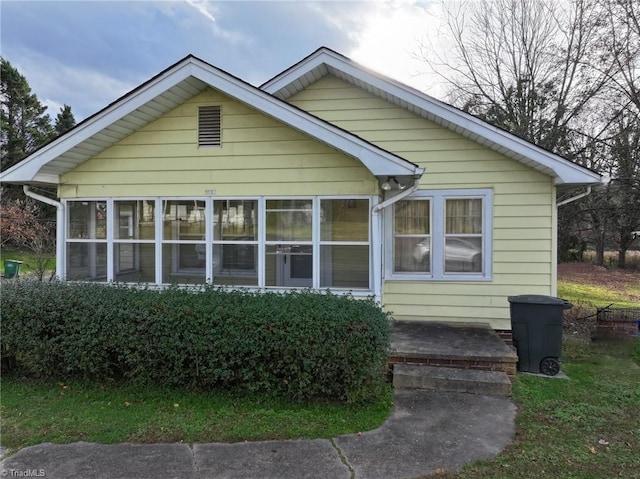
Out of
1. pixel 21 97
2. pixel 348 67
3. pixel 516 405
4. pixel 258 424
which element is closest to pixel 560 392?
pixel 516 405

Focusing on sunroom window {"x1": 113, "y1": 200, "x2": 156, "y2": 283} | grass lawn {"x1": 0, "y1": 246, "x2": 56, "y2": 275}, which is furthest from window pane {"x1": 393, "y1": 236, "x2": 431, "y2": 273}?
grass lawn {"x1": 0, "y1": 246, "x2": 56, "y2": 275}

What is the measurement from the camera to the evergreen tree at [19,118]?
29.1m

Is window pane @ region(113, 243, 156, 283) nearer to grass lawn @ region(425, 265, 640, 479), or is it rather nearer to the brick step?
the brick step

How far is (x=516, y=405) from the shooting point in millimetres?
4773

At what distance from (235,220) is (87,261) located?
2.63 m

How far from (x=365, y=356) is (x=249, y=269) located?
2804mm

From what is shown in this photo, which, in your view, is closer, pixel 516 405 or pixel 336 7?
pixel 516 405

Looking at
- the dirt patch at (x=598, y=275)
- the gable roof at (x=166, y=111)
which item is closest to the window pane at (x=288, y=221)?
the gable roof at (x=166, y=111)

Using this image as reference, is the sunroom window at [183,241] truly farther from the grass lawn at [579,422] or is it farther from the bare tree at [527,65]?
the bare tree at [527,65]

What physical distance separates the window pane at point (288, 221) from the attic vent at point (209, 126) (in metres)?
1.28

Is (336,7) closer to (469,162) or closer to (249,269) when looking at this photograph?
(469,162)

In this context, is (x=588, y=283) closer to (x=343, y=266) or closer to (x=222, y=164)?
(x=343, y=266)

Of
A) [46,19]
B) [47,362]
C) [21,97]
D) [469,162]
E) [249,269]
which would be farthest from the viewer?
[21,97]

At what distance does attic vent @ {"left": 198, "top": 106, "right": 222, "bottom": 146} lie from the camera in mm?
6391
